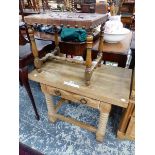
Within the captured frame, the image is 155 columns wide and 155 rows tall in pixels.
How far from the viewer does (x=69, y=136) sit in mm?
1192

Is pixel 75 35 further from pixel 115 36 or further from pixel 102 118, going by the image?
pixel 102 118

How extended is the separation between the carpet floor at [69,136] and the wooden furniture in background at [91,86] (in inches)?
4.4

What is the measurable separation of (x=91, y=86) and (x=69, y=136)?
1.79ft

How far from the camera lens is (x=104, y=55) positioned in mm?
1178

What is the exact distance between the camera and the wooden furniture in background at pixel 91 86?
0.83 m

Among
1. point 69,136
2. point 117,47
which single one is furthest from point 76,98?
point 117,47

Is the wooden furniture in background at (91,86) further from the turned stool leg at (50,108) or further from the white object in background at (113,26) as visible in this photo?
the white object in background at (113,26)

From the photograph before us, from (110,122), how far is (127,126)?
274 millimetres

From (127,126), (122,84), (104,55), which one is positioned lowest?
(127,126)

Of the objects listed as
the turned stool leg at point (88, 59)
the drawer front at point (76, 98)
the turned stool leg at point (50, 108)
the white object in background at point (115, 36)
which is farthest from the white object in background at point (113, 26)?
the turned stool leg at point (50, 108)

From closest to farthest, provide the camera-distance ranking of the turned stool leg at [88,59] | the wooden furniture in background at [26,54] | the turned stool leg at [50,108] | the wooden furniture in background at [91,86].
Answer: the turned stool leg at [88,59]
the wooden furniture in background at [91,86]
the wooden furniture in background at [26,54]
the turned stool leg at [50,108]
